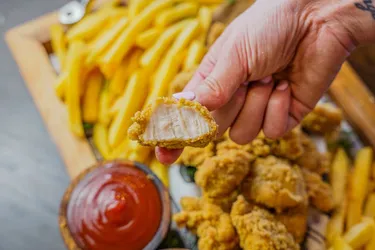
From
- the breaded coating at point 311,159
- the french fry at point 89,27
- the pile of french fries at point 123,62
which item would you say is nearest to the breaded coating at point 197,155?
the pile of french fries at point 123,62

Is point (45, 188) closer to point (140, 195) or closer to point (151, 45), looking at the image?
point (140, 195)

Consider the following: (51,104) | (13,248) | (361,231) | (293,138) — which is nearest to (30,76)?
(51,104)

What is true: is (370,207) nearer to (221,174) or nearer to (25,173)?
(221,174)

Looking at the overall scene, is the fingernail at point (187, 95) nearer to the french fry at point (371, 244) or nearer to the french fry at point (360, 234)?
the french fry at point (360, 234)

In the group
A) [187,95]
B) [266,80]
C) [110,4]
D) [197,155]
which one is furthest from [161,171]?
[110,4]

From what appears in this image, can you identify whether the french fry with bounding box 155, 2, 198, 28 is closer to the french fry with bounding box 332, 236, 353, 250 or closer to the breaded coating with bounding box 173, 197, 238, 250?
the breaded coating with bounding box 173, 197, 238, 250

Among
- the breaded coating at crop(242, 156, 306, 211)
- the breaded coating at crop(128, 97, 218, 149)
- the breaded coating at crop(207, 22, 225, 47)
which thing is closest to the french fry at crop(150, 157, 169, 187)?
the breaded coating at crop(242, 156, 306, 211)
